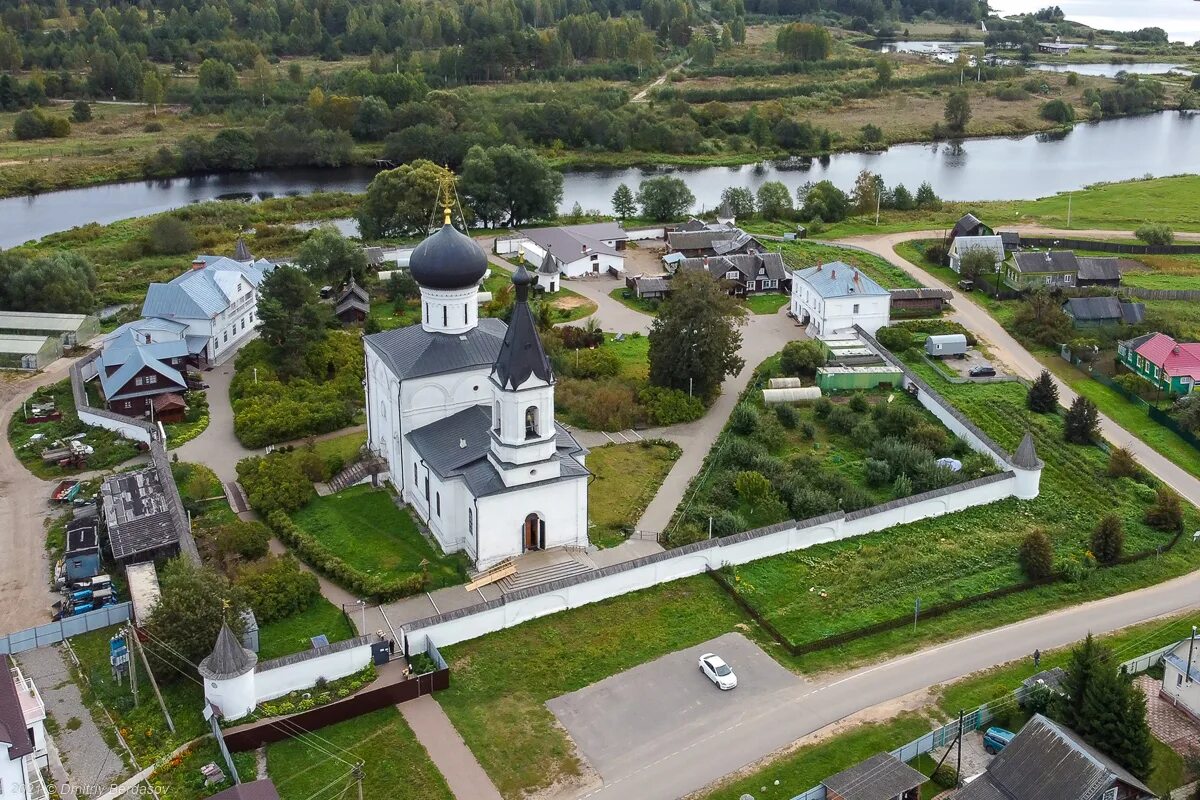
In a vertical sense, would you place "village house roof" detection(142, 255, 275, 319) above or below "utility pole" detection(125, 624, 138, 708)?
above

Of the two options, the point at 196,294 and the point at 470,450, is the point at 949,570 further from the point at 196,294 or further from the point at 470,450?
the point at 196,294

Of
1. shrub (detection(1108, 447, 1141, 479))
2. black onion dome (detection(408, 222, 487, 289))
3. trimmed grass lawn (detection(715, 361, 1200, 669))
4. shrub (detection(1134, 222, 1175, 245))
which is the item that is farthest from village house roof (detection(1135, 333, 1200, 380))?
black onion dome (detection(408, 222, 487, 289))

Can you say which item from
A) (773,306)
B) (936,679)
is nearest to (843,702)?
(936,679)

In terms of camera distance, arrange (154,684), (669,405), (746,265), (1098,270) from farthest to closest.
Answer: (746,265)
(1098,270)
(669,405)
(154,684)

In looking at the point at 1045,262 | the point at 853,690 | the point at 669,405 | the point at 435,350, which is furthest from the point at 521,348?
the point at 1045,262

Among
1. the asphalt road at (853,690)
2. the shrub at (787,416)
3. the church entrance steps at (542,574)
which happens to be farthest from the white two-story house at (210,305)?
the asphalt road at (853,690)

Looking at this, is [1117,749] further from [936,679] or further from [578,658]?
[578,658]

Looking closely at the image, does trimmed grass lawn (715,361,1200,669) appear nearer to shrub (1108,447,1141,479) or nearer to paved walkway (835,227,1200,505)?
shrub (1108,447,1141,479)
